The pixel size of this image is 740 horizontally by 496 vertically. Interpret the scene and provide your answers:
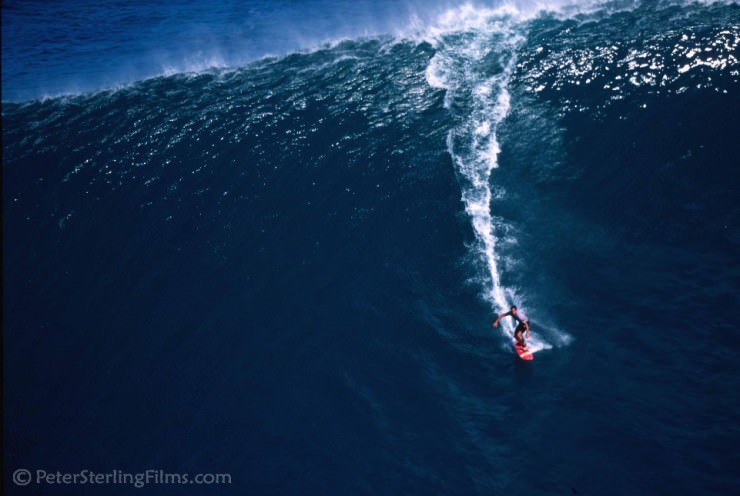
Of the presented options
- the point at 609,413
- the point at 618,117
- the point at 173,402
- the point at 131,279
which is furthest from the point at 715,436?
the point at 131,279

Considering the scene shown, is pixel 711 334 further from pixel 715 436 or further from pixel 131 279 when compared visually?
pixel 131 279

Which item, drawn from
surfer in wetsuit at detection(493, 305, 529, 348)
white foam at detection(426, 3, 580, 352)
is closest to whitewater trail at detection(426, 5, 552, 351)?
white foam at detection(426, 3, 580, 352)

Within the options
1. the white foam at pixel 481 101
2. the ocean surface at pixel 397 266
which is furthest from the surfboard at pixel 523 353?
the white foam at pixel 481 101

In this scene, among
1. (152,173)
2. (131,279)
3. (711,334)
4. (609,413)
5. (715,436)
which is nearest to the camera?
(715,436)

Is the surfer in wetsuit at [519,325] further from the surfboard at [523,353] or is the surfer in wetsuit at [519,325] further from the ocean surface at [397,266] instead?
the ocean surface at [397,266]

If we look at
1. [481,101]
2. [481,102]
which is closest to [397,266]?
[481,102]
